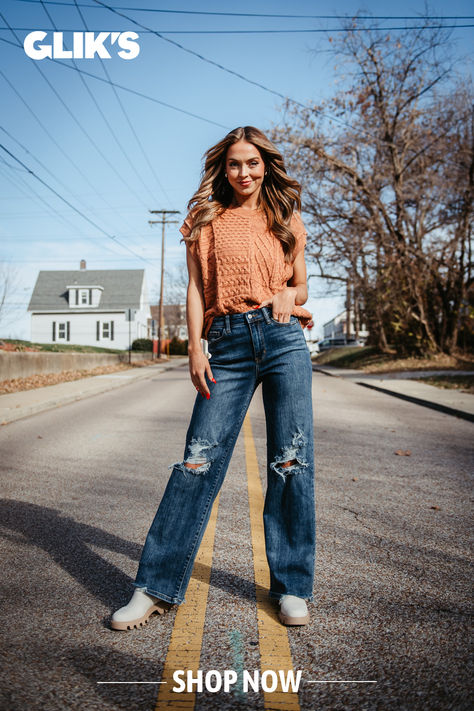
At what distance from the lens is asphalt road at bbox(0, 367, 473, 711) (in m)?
2.20

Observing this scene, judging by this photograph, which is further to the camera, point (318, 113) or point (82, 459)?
point (318, 113)

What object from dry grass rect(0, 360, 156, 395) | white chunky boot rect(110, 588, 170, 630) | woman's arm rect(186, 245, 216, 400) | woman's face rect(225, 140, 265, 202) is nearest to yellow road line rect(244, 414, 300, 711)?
white chunky boot rect(110, 588, 170, 630)

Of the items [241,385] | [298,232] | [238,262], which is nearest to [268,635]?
[241,385]

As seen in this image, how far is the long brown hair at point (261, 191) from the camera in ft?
9.17

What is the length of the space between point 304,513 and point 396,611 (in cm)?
67

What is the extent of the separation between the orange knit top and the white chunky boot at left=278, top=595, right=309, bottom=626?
→ 126 centimetres

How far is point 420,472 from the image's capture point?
20.6 ft

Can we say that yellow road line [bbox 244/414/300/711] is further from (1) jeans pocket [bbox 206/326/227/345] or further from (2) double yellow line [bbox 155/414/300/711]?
(1) jeans pocket [bbox 206/326/227/345]

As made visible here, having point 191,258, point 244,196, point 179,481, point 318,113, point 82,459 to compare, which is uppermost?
point 318,113

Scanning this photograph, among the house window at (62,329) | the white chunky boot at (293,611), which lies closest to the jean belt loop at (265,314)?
the white chunky boot at (293,611)

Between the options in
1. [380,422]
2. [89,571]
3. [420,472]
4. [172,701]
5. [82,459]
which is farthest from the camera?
[380,422]

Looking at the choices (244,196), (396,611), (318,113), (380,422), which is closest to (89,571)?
(396,611)

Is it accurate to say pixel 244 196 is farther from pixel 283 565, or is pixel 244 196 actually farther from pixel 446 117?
pixel 446 117

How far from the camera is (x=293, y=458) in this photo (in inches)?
107
